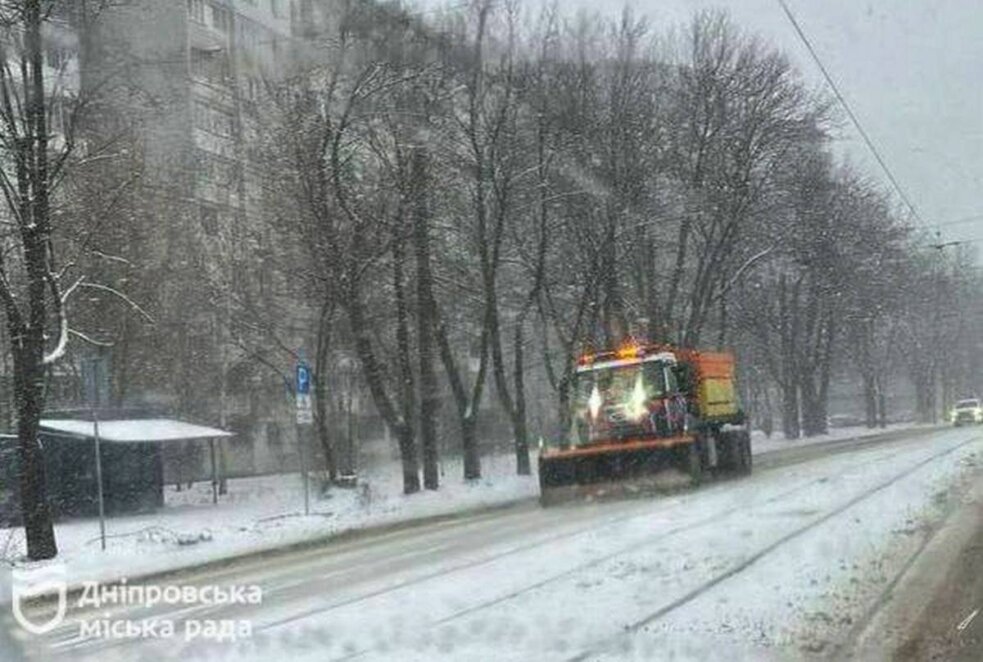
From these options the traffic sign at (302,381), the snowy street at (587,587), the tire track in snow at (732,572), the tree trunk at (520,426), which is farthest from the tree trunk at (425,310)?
the tire track in snow at (732,572)

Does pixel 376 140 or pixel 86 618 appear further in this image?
pixel 376 140

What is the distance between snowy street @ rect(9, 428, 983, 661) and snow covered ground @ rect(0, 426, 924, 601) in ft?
4.50

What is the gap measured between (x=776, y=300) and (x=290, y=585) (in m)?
42.8

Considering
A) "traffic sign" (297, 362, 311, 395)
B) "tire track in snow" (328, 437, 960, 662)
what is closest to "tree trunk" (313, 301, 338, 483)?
"traffic sign" (297, 362, 311, 395)

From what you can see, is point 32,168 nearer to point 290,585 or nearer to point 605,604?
point 290,585

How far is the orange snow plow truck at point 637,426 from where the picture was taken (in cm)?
2450

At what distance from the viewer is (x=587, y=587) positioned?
36.7ft

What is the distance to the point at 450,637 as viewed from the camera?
8977 millimetres

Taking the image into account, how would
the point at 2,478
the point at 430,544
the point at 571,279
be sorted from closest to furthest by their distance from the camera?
the point at 430,544
the point at 2,478
the point at 571,279

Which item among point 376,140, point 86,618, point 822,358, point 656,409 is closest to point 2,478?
point 376,140

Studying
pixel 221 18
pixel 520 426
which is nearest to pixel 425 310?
pixel 520 426

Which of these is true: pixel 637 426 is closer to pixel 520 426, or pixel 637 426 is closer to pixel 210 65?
pixel 520 426

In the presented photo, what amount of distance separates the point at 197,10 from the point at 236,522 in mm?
13841

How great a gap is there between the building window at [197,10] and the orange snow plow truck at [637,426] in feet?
43.3
